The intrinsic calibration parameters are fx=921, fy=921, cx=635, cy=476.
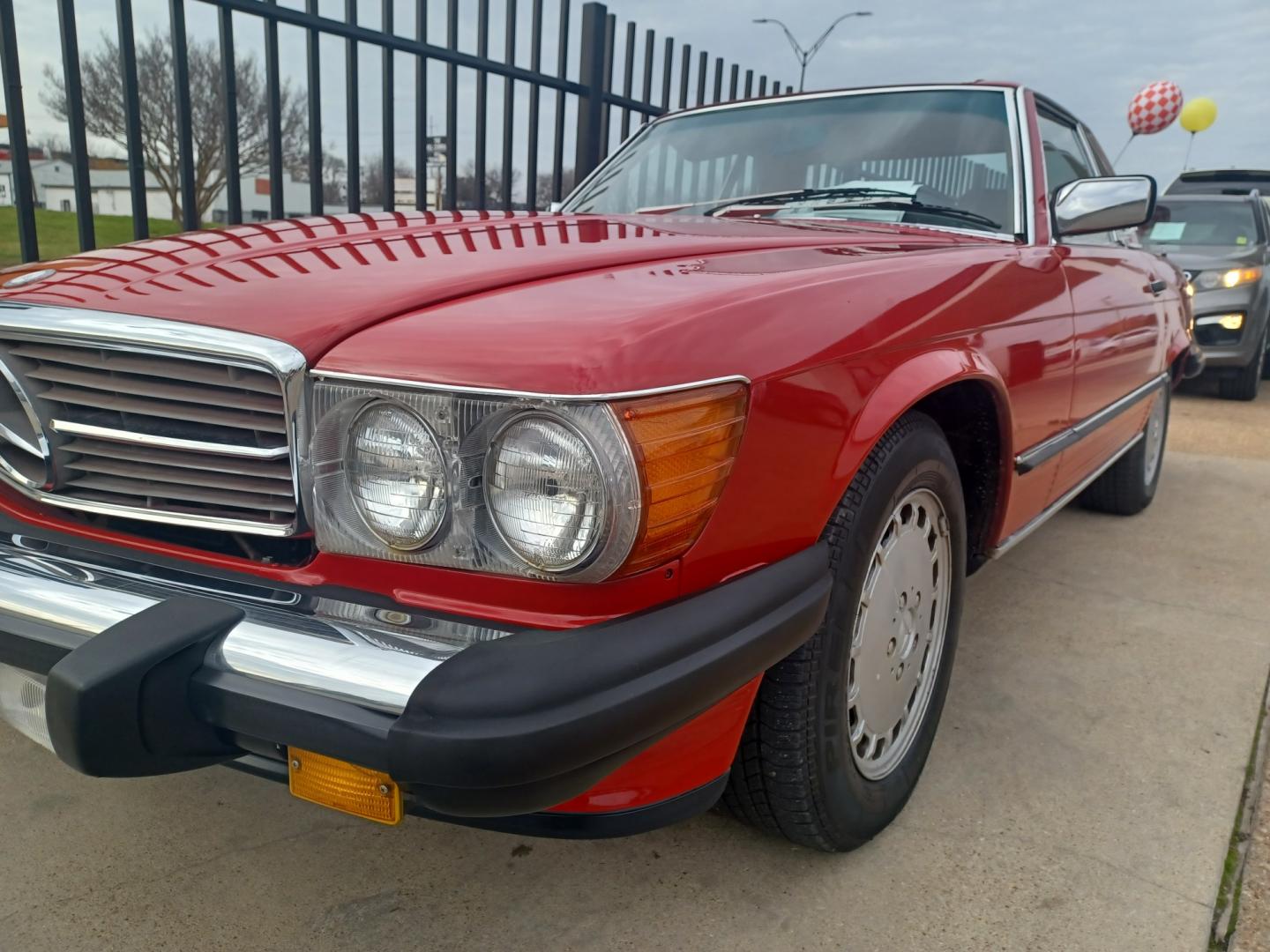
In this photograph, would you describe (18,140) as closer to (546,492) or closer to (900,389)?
(546,492)

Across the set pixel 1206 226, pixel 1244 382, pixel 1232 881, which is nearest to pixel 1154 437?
pixel 1232 881

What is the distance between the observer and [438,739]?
3.40ft

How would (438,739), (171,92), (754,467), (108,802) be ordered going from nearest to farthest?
(438,739) → (754,467) → (108,802) → (171,92)

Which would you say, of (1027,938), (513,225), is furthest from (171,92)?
(1027,938)

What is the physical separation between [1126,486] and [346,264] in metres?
3.64

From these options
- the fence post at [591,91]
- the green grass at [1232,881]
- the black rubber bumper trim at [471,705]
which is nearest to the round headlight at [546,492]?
the black rubber bumper trim at [471,705]

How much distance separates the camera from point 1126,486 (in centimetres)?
402

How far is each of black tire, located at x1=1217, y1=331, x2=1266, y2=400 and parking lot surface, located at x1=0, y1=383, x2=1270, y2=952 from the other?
21.0 ft

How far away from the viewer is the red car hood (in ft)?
4.32

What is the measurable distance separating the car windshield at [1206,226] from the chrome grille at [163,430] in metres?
8.27

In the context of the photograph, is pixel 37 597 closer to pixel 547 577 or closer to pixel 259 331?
pixel 259 331

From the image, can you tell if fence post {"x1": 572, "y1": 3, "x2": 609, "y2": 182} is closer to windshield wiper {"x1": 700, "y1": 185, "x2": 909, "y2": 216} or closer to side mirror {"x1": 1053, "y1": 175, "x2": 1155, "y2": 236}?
windshield wiper {"x1": 700, "y1": 185, "x2": 909, "y2": 216}

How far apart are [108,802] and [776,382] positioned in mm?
1598

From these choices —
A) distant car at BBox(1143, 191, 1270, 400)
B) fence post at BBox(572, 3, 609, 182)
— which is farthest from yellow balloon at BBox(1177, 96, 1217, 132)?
fence post at BBox(572, 3, 609, 182)
